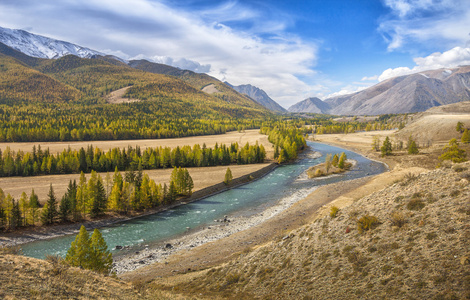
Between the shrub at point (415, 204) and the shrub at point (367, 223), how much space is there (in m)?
2.96

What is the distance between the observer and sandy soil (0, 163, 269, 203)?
203 ft

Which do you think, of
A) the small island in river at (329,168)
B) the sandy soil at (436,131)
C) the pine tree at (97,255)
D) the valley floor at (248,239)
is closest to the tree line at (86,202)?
the valley floor at (248,239)

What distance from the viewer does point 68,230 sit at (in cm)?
4575

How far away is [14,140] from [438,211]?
188431mm

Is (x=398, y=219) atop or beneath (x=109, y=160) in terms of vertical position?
beneath

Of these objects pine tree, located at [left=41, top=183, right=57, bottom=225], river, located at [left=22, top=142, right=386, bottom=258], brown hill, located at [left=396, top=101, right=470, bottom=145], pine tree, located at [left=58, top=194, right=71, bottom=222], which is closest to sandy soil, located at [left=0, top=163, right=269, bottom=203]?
river, located at [left=22, top=142, right=386, bottom=258]

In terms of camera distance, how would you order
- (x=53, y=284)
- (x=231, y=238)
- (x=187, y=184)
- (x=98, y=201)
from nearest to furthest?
Answer: (x=53, y=284) < (x=231, y=238) < (x=98, y=201) < (x=187, y=184)

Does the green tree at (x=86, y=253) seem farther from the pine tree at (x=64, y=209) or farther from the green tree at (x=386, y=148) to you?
the green tree at (x=386, y=148)

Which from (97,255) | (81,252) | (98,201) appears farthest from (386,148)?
(81,252)

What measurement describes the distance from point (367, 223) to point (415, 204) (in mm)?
4294

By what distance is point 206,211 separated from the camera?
56.8m

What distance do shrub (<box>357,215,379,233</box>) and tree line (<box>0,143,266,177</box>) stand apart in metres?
59.2

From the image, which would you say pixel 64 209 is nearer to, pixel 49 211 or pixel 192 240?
pixel 49 211

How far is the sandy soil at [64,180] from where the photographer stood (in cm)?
6181
